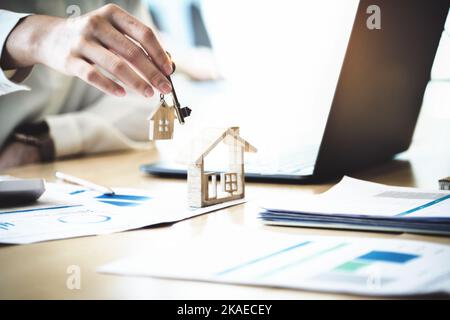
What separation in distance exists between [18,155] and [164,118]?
706 mm

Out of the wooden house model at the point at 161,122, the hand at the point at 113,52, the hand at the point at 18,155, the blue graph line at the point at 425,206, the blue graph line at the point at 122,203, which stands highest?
the hand at the point at 113,52

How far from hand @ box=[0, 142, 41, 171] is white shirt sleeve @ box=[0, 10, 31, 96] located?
0.19m

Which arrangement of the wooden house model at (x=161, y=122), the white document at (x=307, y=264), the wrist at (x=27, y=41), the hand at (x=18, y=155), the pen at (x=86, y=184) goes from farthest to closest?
the hand at (x=18, y=155)
the wrist at (x=27, y=41)
the pen at (x=86, y=184)
the wooden house model at (x=161, y=122)
the white document at (x=307, y=264)

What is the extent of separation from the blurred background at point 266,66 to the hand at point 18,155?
11.7 inches

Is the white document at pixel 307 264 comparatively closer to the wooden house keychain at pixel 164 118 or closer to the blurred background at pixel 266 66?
the wooden house keychain at pixel 164 118

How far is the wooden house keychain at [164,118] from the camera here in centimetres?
85

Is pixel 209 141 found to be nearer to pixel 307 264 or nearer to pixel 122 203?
pixel 122 203

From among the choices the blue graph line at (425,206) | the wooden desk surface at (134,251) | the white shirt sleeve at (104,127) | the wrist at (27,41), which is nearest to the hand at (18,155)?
the white shirt sleeve at (104,127)

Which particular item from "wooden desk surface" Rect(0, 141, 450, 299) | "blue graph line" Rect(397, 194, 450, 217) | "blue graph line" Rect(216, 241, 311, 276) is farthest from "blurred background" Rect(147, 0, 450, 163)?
"blue graph line" Rect(216, 241, 311, 276)

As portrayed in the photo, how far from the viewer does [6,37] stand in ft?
3.83

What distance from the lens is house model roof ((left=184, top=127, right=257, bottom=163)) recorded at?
0.86 meters

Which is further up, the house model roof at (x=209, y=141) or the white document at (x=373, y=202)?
the house model roof at (x=209, y=141)

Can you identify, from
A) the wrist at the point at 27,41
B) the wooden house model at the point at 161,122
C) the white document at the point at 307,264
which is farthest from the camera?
the wrist at the point at 27,41

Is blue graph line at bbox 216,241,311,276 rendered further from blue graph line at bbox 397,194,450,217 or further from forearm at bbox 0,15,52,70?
forearm at bbox 0,15,52,70
